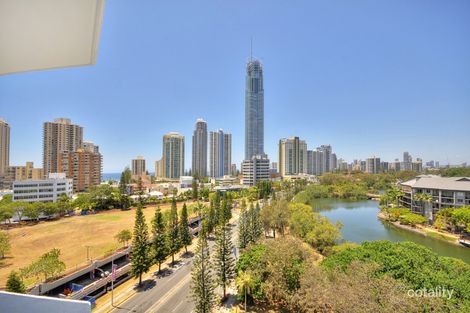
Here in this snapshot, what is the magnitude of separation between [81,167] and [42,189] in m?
10.7

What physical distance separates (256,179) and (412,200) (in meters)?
23.0

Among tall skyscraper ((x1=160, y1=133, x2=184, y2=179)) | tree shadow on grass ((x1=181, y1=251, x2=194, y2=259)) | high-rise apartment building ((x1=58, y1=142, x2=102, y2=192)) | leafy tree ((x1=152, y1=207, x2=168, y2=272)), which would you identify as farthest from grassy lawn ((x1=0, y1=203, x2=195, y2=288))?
tall skyscraper ((x1=160, y1=133, x2=184, y2=179))

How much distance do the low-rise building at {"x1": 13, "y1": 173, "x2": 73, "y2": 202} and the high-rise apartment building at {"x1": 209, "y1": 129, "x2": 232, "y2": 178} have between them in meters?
34.2

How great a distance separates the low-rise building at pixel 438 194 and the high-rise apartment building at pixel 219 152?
41872 mm

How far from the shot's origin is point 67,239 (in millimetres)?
13617

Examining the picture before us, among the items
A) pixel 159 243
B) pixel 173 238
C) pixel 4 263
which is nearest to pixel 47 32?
pixel 159 243

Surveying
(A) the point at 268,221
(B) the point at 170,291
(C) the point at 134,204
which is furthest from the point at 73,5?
(C) the point at 134,204

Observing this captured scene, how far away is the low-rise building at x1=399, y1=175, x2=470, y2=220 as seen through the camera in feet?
54.9

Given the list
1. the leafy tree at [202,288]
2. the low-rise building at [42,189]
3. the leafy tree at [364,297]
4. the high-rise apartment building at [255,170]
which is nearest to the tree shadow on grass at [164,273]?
the leafy tree at [202,288]

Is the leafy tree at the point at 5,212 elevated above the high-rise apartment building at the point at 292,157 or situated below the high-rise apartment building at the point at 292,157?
below

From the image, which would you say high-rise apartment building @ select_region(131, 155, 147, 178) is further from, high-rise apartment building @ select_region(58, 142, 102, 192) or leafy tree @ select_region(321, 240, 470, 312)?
leafy tree @ select_region(321, 240, 470, 312)

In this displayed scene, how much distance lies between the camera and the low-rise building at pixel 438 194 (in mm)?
16719

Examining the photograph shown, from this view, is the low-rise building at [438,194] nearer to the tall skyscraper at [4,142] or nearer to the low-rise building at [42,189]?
the low-rise building at [42,189]

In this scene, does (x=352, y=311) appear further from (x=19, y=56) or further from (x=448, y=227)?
(x=448, y=227)
